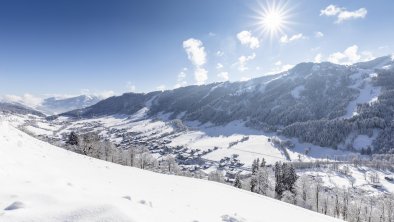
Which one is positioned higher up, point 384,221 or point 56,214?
point 56,214

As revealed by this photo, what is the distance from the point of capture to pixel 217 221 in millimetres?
13469

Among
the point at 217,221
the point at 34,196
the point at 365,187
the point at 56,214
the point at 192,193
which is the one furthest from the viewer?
the point at 365,187

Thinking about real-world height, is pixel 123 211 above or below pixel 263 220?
above

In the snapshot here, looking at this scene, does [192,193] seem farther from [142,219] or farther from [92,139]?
[92,139]

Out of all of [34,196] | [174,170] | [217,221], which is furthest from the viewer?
[174,170]

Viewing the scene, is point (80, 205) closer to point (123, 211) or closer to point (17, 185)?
point (123, 211)

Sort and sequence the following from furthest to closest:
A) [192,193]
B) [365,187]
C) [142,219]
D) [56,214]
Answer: [365,187]
[192,193]
[142,219]
[56,214]

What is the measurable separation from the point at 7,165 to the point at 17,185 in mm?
3666

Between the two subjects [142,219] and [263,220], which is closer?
[142,219]

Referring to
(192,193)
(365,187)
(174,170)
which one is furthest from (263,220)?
(365,187)

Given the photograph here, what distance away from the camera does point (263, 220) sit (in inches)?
642

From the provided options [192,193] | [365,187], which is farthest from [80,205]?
[365,187]

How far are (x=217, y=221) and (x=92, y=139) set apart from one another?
291ft

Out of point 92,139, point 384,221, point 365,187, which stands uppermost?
point 92,139
